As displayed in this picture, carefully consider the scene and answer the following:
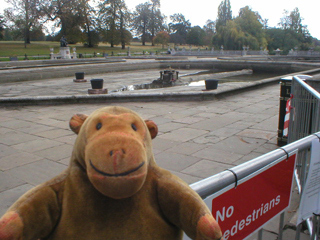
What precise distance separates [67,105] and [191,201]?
10.0 metres

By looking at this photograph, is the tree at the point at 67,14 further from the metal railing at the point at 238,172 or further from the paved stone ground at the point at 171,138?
the metal railing at the point at 238,172

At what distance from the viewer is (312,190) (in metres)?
3.14

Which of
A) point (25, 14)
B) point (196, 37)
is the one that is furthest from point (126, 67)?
point (196, 37)

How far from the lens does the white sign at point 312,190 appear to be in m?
2.97

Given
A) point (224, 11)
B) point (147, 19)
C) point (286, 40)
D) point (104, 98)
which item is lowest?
point (104, 98)

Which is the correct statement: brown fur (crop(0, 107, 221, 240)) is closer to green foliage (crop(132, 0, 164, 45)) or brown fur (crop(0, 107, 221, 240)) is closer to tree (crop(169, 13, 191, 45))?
green foliage (crop(132, 0, 164, 45))

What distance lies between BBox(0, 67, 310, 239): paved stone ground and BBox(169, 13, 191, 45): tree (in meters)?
102

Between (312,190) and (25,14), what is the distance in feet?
216

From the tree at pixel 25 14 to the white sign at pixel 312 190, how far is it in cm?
6194

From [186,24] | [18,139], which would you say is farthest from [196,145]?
[186,24]

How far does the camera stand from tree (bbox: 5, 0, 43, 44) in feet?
194

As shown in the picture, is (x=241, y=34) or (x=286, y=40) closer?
(x=241, y=34)

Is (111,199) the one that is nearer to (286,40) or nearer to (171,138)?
(171,138)

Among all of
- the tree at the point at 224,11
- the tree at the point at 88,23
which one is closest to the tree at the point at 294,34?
the tree at the point at 224,11
